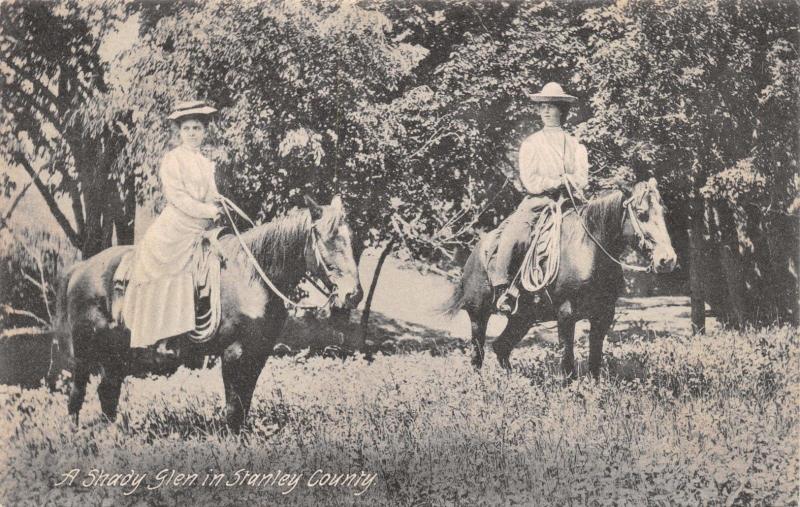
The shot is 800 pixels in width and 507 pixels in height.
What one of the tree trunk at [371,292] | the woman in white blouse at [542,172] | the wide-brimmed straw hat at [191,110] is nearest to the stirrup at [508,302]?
the woman in white blouse at [542,172]

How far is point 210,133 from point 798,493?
18.4 ft

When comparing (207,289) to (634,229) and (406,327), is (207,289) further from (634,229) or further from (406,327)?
(634,229)

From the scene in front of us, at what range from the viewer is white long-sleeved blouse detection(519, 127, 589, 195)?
659 cm

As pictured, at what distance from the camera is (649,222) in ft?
20.6

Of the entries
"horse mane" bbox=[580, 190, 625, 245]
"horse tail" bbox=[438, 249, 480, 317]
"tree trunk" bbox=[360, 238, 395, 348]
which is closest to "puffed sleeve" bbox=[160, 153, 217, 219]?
"tree trunk" bbox=[360, 238, 395, 348]

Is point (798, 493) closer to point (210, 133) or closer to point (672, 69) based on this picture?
point (672, 69)

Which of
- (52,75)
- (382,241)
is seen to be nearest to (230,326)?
(382,241)

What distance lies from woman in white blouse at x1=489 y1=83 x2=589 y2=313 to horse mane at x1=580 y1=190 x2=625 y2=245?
260 millimetres

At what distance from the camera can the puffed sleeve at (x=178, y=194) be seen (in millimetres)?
6174

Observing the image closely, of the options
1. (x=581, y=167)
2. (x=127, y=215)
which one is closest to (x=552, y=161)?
(x=581, y=167)

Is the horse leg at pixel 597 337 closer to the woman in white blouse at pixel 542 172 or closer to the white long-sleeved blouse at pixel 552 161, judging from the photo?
the woman in white blouse at pixel 542 172

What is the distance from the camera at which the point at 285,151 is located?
6.47m

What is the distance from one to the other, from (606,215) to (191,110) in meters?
3.44

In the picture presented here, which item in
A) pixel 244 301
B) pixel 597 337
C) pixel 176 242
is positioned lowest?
pixel 597 337
